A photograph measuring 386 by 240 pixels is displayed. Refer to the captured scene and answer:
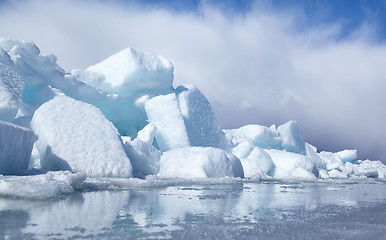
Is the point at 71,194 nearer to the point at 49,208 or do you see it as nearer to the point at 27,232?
the point at 49,208

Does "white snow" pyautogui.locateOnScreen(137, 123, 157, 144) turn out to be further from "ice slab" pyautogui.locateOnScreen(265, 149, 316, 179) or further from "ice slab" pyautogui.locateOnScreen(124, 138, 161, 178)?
"ice slab" pyautogui.locateOnScreen(265, 149, 316, 179)

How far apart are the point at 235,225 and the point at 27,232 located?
5.41 feet

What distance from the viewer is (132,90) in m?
13.2

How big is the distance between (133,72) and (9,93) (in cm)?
532

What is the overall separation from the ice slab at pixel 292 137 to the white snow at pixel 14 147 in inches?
566

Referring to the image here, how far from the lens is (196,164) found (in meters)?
9.58

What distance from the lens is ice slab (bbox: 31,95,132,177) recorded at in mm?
7629

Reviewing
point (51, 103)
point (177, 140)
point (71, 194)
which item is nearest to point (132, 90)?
point (177, 140)

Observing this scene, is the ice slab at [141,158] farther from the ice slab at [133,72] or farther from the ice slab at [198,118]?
the ice slab at [133,72]

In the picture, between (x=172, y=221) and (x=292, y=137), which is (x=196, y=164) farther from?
(x=292, y=137)

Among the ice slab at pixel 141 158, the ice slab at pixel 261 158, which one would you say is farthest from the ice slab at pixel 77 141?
the ice slab at pixel 261 158

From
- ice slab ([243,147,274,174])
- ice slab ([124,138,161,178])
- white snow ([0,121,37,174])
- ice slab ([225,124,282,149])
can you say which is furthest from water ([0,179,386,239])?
ice slab ([225,124,282,149])

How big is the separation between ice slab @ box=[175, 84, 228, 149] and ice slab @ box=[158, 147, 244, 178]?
109 inches

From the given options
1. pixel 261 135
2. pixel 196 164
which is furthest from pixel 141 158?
pixel 261 135
